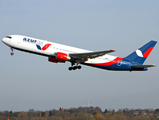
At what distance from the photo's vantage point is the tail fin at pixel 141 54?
58812 mm

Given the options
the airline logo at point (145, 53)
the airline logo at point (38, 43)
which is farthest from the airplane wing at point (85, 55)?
the airline logo at point (145, 53)

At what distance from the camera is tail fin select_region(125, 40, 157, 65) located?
5881 cm

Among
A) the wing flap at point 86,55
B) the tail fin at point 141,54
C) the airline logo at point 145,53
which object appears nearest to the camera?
the wing flap at point 86,55

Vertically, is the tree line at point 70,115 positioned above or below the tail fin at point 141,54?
below

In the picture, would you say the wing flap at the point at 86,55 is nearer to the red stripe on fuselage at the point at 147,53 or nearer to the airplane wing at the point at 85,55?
the airplane wing at the point at 85,55

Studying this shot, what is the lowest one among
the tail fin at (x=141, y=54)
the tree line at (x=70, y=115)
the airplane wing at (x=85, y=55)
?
the tree line at (x=70, y=115)

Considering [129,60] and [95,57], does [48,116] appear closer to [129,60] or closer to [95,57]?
[95,57]

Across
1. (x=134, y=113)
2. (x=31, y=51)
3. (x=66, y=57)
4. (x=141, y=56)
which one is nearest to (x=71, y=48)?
(x=66, y=57)

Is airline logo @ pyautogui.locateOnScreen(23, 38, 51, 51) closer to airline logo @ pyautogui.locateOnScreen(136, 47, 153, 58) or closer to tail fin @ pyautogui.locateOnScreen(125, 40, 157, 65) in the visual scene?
tail fin @ pyautogui.locateOnScreen(125, 40, 157, 65)

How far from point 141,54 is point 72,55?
1519cm

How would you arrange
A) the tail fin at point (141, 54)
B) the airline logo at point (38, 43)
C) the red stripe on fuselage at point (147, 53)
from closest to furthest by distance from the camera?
the airline logo at point (38, 43)
the tail fin at point (141, 54)
the red stripe on fuselage at point (147, 53)

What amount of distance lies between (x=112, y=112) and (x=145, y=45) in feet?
48.8

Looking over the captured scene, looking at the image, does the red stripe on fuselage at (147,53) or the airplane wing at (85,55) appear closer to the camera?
the airplane wing at (85,55)

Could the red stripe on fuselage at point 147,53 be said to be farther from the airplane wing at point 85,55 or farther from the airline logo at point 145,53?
the airplane wing at point 85,55
